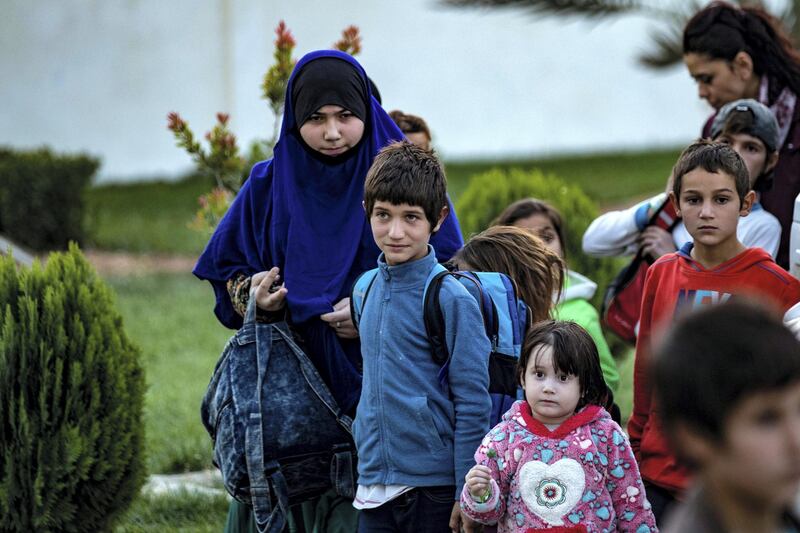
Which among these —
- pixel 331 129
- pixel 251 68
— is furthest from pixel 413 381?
pixel 251 68

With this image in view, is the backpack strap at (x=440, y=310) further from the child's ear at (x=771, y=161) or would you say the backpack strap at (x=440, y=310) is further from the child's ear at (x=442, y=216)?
the child's ear at (x=771, y=161)

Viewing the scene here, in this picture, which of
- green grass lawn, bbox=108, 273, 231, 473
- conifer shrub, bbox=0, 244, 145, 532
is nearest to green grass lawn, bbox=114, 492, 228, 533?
green grass lawn, bbox=108, 273, 231, 473

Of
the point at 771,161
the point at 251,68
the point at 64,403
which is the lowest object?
the point at 64,403

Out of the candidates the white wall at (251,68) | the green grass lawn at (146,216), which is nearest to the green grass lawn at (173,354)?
the green grass lawn at (146,216)

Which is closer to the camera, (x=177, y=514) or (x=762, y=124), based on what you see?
(x=762, y=124)

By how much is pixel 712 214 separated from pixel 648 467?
706 mm

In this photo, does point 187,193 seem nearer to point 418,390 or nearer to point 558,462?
point 418,390

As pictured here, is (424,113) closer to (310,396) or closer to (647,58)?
(647,58)

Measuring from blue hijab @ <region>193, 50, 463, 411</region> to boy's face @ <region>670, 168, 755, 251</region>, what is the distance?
757mm

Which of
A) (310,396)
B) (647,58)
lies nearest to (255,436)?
(310,396)

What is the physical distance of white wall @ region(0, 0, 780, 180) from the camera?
1398cm

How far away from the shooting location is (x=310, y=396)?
3287 millimetres

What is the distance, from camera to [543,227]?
4.18m

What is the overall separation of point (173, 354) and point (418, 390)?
6268 millimetres
